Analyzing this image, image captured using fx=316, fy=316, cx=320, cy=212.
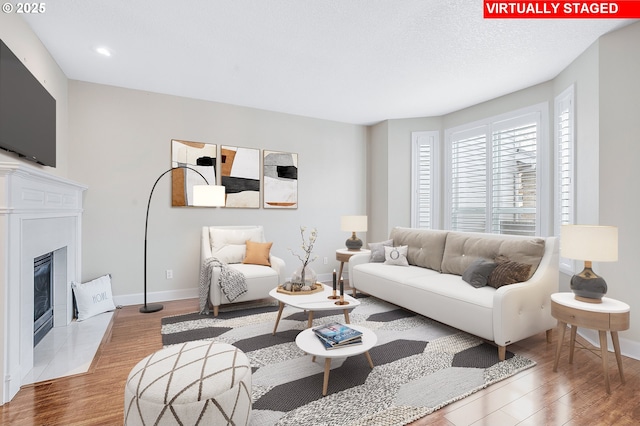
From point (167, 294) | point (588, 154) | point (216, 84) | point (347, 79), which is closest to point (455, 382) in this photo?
point (588, 154)

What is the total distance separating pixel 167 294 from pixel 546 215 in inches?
189

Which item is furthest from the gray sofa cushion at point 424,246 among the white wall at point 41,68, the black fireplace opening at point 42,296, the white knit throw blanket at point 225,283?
the white wall at point 41,68

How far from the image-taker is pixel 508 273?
9.25 ft

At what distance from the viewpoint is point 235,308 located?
3.75 m

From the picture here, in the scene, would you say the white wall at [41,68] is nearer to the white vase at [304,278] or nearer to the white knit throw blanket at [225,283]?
the white knit throw blanket at [225,283]

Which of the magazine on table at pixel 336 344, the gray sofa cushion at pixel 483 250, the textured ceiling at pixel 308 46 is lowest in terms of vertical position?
the magazine on table at pixel 336 344

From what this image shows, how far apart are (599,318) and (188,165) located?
4.42 meters

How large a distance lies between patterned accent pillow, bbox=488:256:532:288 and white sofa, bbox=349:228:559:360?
6 cm

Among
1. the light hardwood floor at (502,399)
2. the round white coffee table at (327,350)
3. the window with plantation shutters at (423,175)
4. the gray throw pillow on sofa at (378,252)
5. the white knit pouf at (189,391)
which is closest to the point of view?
the white knit pouf at (189,391)

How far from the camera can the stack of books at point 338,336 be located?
2.02m

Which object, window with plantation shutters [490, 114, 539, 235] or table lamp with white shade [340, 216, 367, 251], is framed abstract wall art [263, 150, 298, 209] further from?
window with plantation shutters [490, 114, 539, 235]

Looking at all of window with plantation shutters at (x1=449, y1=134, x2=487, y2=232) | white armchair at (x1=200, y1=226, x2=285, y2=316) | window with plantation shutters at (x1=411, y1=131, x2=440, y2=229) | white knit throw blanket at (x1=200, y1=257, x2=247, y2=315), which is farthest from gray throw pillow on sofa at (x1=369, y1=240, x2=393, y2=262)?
white knit throw blanket at (x1=200, y1=257, x2=247, y2=315)

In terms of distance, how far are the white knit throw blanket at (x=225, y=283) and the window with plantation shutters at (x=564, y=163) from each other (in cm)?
346

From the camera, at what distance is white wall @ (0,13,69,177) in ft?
7.54
